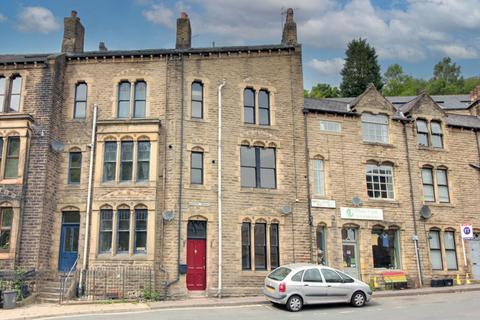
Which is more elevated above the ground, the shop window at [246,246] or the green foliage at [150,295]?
the shop window at [246,246]

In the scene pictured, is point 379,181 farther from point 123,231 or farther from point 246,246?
point 123,231

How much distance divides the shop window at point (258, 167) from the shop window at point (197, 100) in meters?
2.74

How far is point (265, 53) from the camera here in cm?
2227

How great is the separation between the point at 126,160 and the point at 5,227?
5.86m

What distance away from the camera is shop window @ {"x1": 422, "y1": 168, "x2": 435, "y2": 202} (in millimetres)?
23766

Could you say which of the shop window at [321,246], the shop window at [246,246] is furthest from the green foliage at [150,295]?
the shop window at [321,246]

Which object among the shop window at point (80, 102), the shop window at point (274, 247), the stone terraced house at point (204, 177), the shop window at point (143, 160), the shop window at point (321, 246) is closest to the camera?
the stone terraced house at point (204, 177)

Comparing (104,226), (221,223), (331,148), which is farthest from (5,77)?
(331,148)

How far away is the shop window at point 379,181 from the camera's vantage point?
22844 mm

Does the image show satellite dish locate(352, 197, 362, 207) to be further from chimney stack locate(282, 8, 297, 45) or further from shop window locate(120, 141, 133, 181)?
shop window locate(120, 141, 133, 181)

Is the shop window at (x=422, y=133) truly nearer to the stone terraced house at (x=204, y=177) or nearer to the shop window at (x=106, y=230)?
the stone terraced house at (x=204, y=177)

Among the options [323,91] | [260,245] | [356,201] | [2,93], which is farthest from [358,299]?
[323,91]

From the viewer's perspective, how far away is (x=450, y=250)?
76.4 ft

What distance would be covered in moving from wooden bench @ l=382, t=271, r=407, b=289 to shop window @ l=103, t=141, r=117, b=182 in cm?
1402
